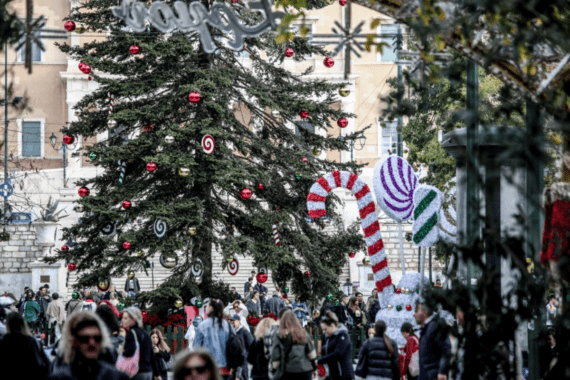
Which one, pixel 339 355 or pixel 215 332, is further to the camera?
pixel 215 332

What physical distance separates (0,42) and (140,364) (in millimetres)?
5341

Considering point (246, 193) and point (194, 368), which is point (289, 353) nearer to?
point (194, 368)

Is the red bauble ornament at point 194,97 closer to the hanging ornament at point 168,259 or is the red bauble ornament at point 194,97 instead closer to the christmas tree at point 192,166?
the christmas tree at point 192,166

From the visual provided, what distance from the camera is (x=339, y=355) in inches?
472

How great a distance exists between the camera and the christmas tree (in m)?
23.3

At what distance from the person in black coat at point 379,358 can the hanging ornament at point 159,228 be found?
1142 cm

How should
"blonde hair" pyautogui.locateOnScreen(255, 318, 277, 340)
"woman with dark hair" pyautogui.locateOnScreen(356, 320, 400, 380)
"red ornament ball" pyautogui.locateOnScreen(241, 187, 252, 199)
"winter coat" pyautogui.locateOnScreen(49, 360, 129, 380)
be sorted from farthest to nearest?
"red ornament ball" pyautogui.locateOnScreen(241, 187, 252, 199) < "blonde hair" pyautogui.locateOnScreen(255, 318, 277, 340) < "woman with dark hair" pyautogui.locateOnScreen(356, 320, 400, 380) < "winter coat" pyautogui.locateOnScreen(49, 360, 129, 380)

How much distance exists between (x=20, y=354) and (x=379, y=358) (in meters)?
4.79

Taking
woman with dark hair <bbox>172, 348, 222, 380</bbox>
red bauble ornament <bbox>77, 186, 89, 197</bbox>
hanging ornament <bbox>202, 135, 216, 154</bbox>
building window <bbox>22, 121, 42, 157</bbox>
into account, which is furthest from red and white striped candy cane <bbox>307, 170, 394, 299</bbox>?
building window <bbox>22, 121, 42, 157</bbox>

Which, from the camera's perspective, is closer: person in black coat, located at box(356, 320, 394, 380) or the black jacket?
the black jacket

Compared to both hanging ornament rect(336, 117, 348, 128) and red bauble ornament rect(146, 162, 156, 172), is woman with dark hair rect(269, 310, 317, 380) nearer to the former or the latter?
red bauble ornament rect(146, 162, 156, 172)

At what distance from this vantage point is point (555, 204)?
820 cm

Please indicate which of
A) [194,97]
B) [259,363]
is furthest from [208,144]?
[259,363]

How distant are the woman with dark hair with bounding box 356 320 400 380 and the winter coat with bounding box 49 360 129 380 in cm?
573
